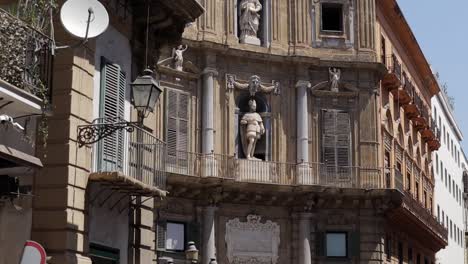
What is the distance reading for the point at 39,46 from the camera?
1183 centimetres

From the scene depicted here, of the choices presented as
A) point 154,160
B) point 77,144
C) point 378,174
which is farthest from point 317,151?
point 77,144

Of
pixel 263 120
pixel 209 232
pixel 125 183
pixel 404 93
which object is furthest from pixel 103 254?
pixel 404 93

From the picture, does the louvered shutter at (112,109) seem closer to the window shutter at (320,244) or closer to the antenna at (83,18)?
the antenna at (83,18)

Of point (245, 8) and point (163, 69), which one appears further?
point (245, 8)

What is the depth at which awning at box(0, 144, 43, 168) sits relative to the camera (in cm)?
1110

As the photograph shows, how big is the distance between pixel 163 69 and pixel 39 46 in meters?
21.1

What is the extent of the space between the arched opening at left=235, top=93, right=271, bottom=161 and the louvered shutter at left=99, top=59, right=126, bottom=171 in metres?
20.3

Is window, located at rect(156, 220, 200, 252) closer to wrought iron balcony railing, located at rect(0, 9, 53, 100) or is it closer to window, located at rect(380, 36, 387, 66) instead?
window, located at rect(380, 36, 387, 66)

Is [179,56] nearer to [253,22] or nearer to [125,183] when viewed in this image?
[253,22]

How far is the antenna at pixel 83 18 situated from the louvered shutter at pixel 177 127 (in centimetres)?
2037

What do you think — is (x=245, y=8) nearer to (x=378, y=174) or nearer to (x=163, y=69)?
(x=163, y=69)

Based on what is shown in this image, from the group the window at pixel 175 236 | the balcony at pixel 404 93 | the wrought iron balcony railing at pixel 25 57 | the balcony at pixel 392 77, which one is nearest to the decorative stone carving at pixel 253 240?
the window at pixel 175 236

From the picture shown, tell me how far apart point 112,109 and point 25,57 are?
9.32 ft

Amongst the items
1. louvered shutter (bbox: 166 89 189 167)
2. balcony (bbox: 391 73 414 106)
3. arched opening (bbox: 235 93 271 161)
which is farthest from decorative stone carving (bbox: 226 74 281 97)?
balcony (bbox: 391 73 414 106)
